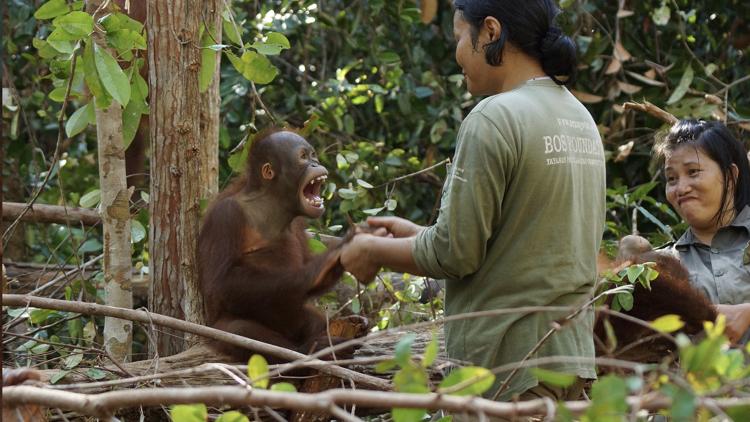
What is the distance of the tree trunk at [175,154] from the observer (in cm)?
380

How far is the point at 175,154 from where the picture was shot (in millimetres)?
3828

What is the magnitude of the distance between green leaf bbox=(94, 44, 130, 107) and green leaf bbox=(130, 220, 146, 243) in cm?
102

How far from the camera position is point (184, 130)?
12.5 ft

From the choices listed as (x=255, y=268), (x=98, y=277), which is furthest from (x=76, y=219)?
(x=255, y=268)

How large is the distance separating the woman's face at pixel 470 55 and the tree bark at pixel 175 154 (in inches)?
55.8

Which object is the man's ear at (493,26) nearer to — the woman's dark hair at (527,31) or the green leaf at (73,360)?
the woman's dark hair at (527,31)

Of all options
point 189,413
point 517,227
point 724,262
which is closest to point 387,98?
point 724,262

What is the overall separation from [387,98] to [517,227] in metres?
4.30

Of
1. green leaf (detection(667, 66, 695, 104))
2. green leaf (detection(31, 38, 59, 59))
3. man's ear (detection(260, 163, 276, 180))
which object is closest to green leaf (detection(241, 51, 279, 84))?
man's ear (detection(260, 163, 276, 180))

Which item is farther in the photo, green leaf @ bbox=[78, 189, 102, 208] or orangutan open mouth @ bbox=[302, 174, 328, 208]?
green leaf @ bbox=[78, 189, 102, 208]

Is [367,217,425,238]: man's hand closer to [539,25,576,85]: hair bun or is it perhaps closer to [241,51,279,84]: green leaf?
[539,25,576,85]: hair bun

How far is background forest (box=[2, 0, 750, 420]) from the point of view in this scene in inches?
225

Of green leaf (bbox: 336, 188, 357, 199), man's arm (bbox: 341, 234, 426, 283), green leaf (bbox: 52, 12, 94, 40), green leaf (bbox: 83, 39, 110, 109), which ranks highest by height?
green leaf (bbox: 52, 12, 94, 40)

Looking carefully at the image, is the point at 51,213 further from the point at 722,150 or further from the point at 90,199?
the point at 722,150
